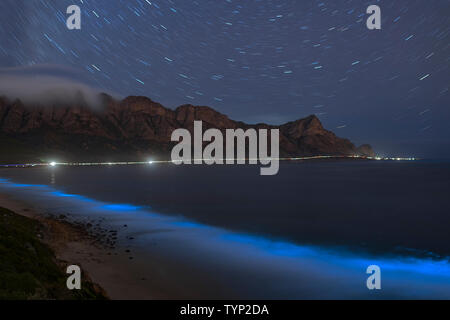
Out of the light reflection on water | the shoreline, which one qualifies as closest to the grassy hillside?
the shoreline

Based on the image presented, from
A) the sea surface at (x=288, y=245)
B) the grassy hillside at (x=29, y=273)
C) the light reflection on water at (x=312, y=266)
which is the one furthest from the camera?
the sea surface at (x=288, y=245)

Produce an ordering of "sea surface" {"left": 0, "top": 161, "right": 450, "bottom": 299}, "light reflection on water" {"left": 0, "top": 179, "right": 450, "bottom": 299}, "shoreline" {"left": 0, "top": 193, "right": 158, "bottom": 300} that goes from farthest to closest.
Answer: "sea surface" {"left": 0, "top": 161, "right": 450, "bottom": 299}, "light reflection on water" {"left": 0, "top": 179, "right": 450, "bottom": 299}, "shoreline" {"left": 0, "top": 193, "right": 158, "bottom": 300}

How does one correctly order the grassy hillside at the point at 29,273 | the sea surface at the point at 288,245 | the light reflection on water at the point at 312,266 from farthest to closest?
the sea surface at the point at 288,245 → the light reflection on water at the point at 312,266 → the grassy hillside at the point at 29,273

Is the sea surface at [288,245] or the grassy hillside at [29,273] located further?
the sea surface at [288,245]

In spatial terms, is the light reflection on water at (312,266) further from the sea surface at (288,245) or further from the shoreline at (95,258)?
the shoreline at (95,258)

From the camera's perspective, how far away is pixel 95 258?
20531 mm

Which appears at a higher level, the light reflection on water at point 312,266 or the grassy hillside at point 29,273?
the grassy hillside at point 29,273

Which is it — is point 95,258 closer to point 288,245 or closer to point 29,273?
point 29,273

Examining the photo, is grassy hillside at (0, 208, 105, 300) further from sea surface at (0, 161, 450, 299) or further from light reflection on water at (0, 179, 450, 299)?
light reflection on water at (0, 179, 450, 299)

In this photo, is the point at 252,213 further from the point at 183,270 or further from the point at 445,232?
the point at 183,270

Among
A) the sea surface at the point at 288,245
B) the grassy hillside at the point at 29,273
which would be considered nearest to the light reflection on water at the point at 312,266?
the sea surface at the point at 288,245

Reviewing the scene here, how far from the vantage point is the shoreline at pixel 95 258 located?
16.0m

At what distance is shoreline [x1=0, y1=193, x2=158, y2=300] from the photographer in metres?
16.0
